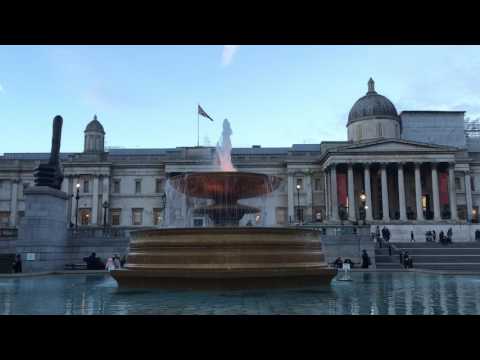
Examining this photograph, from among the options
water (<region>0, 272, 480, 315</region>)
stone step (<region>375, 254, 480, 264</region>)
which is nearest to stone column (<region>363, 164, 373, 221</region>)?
stone step (<region>375, 254, 480, 264</region>)

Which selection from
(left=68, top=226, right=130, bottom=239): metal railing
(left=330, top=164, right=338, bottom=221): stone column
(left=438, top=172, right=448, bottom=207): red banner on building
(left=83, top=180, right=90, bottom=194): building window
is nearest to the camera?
(left=68, top=226, right=130, bottom=239): metal railing

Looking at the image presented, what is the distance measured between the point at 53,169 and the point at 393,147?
41.1m

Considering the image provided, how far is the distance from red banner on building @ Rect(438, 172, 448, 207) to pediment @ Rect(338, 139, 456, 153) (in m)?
3.31

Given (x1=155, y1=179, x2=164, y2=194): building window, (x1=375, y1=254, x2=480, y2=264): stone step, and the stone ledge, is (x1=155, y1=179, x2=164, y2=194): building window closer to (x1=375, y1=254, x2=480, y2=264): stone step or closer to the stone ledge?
(x1=375, y1=254, x2=480, y2=264): stone step

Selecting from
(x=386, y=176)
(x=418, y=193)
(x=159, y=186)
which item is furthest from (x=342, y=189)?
(x=159, y=186)

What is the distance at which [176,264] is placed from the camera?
40.3 ft

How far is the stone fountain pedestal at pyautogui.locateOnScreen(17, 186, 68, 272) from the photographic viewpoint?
23219mm

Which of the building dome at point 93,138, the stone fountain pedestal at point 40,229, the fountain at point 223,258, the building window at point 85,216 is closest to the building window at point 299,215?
the building window at point 85,216

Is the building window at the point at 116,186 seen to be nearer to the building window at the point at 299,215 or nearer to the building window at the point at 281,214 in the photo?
the building window at the point at 281,214

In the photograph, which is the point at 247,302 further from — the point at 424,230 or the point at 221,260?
the point at 424,230

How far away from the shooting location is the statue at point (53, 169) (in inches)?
954
